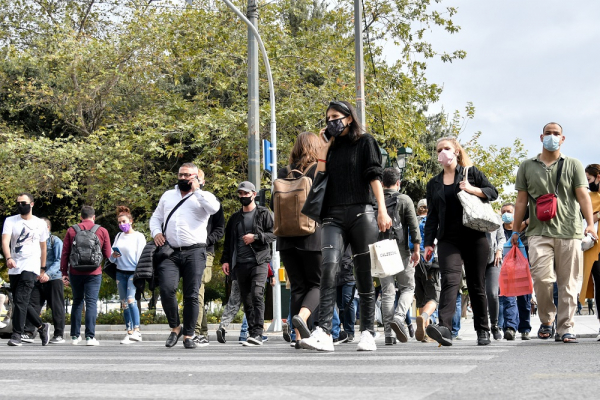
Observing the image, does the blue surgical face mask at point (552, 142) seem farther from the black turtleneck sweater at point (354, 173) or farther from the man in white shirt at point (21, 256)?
the man in white shirt at point (21, 256)

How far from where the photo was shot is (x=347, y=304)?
11562mm

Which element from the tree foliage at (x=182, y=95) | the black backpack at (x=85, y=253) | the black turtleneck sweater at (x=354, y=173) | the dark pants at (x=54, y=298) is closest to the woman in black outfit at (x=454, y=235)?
the black turtleneck sweater at (x=354, y=173)

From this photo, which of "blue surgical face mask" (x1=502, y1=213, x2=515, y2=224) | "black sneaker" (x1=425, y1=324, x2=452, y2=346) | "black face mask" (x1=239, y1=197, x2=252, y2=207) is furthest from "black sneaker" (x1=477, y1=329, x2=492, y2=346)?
"blue surgical face mask" (x1=502, y1=213, x2=515, y2=224)

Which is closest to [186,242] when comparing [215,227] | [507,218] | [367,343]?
[215,227]

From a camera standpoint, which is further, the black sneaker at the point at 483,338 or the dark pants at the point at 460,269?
the black sneaker at the point at 483,338

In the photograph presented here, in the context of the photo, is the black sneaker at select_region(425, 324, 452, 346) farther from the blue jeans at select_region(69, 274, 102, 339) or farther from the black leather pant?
the blue jeans at select_region(69, 274, 102, 339)

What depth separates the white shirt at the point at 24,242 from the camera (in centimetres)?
1236

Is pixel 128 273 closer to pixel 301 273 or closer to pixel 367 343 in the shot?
pixel 301 273

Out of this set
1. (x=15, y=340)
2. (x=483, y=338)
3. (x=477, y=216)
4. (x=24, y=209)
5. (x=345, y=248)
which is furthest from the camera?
(x=24, y=209)

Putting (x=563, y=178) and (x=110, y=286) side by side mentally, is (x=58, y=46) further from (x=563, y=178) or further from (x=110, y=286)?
(x=563, y=178)

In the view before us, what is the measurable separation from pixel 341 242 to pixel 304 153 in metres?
1.88

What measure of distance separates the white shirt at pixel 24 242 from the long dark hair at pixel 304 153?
4.63 m

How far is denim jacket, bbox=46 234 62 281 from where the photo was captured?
14078mm

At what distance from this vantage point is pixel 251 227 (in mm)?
11383
